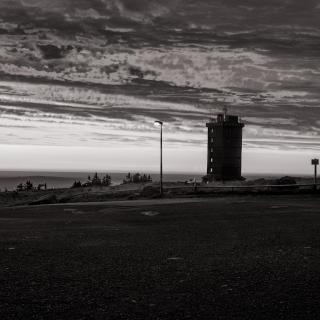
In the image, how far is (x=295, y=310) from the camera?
670cm

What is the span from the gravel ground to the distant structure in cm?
6345

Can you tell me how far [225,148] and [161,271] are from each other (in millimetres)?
72865

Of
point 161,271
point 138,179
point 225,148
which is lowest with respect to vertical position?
point 161,271

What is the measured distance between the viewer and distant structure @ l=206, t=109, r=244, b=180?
81.4 m

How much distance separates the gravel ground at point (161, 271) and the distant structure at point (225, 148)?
6345 centimetres

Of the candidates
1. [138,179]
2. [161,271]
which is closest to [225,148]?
[138,179]

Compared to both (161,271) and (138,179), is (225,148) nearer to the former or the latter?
(138,179)

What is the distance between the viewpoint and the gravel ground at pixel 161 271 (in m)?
6.82

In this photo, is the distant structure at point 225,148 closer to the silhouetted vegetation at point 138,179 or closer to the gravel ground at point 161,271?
the silhouetted vegetation at point 138,179

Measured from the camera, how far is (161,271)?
31.1 ft

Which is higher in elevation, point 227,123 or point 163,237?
point 227,123

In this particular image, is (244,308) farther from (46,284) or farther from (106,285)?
(46,284)

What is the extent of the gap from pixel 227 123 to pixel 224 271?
240ft

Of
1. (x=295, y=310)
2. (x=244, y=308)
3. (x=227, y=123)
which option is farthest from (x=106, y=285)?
(x=227, y=123)
